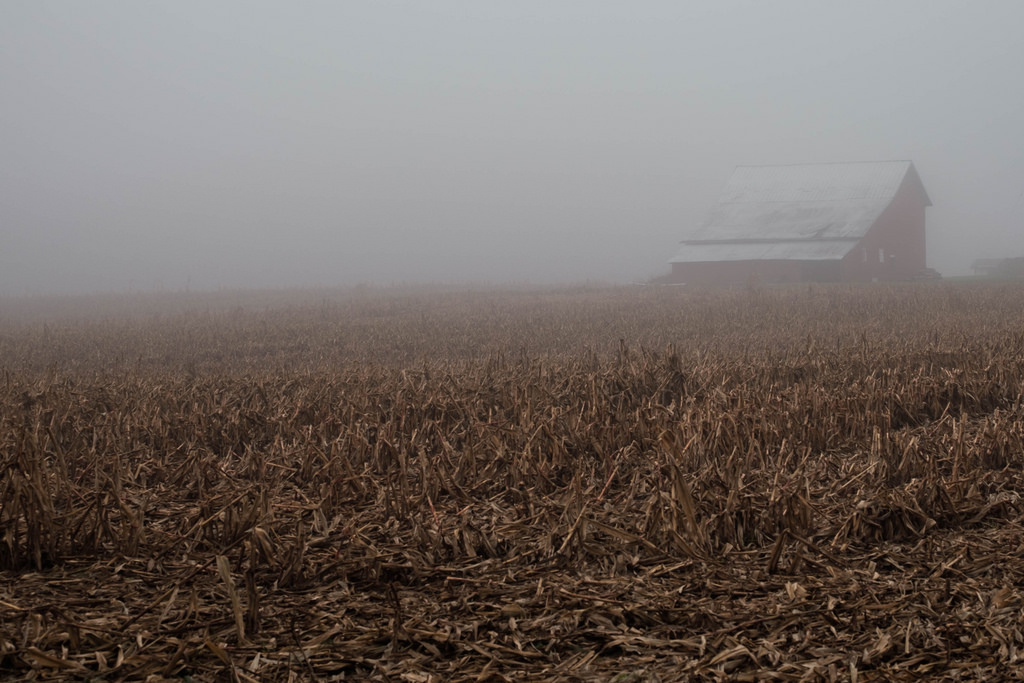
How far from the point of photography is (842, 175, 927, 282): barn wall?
4281cm

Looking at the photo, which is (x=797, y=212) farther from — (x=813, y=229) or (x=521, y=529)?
(x=521, y=529)

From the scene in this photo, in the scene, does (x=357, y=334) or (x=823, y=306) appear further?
(x=823, y=306)

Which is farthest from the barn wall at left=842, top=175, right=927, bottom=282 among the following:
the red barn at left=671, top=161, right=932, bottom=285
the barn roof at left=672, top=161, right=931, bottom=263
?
the barn roof at left=672, top=161, right=931, bottom=263

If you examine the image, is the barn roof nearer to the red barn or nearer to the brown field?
the red barn

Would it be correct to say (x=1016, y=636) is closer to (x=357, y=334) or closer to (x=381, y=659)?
(x=381, y=659)

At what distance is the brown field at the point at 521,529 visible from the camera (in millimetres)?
3256

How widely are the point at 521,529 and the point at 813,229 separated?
1705 inches

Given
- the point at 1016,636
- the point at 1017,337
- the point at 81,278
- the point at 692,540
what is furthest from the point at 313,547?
the point at 81,278

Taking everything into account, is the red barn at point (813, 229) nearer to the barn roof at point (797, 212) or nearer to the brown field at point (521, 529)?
the barn roof at point (797, 212)

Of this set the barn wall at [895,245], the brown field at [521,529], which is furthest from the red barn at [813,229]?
the brown field at [521,529]

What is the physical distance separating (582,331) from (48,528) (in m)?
15.3

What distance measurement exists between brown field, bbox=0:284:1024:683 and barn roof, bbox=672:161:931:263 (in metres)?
36.2

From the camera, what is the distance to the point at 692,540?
13.9ft

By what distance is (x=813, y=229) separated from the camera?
44.8 meters
